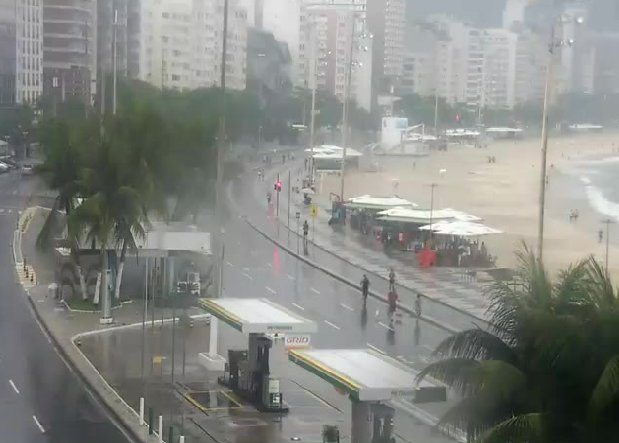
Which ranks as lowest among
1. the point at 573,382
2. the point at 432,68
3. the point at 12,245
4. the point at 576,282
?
the point at 12,245

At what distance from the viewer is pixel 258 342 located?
6.86 metres

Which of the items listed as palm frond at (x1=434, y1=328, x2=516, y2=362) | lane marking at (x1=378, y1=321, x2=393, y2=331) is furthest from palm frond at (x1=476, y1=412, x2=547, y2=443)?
lane marking at (x1=378, y1=321, x2=393, y2=331)

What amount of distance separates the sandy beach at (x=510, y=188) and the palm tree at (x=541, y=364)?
4.55 meters

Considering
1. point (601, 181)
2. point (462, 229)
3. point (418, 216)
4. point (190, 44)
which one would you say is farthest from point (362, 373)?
point (190, 44)

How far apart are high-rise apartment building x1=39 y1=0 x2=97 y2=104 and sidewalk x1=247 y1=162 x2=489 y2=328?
834cm

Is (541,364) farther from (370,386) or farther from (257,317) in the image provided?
(257,317)

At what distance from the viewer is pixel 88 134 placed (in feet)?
36.0

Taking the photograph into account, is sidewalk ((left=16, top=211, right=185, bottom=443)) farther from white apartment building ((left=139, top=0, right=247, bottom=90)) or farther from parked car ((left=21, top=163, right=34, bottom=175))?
parked car ((left=21, top=163, right=34, bottom=175))

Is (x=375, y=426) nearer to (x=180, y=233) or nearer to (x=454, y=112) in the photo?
(x=180, y=233)

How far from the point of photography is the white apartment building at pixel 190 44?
1719 centimetres

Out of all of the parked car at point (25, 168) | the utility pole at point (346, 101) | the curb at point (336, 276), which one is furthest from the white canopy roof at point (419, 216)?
the parked car at point (25, 168)

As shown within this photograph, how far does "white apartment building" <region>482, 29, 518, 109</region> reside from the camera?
34.0 ft

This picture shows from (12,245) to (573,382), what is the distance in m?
12.3

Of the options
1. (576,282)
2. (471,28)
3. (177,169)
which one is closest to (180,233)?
(177,169)
